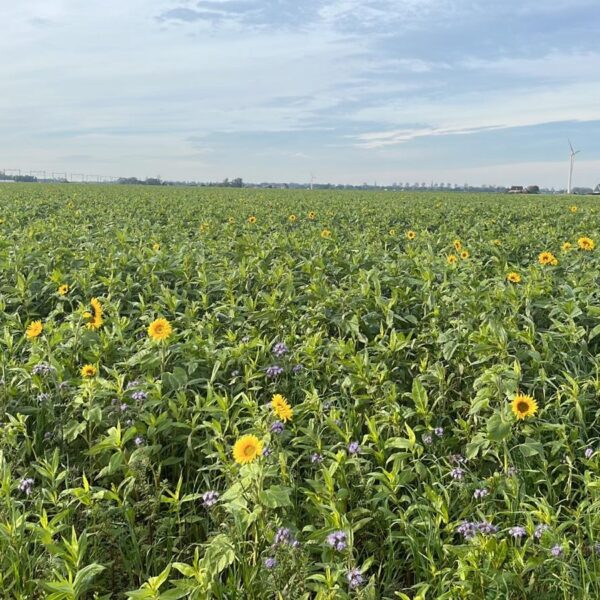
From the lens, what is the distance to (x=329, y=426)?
2721mm

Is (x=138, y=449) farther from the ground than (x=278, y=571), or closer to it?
farther from the ground

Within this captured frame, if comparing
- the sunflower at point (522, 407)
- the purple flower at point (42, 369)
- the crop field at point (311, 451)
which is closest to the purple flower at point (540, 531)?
the crop field at point (311, 451)

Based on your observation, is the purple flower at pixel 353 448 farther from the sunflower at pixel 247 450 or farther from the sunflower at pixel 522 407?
the sunflower at pixel 522 407

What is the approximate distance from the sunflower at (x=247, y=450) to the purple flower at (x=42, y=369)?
4.22 ft

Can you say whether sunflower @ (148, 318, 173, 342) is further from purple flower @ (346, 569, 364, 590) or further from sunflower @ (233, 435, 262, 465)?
purple flower @ (346, 569, 364, 590)

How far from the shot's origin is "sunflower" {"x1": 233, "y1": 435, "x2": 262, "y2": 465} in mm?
2086

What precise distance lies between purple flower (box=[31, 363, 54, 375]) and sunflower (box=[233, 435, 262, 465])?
4.22 feet

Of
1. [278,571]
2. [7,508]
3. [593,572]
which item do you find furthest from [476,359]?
[7,508]

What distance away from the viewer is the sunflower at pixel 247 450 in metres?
2.09

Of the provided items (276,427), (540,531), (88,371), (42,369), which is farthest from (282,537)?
(42,369)

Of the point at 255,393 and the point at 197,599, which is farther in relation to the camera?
the point at 255,393

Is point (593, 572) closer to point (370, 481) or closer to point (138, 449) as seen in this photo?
point (370, 481)

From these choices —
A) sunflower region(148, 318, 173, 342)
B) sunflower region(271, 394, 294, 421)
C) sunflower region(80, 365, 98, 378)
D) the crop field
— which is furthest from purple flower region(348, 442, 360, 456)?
sunflower region(80, 365, 98, 378)

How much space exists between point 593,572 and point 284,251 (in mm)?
5108
